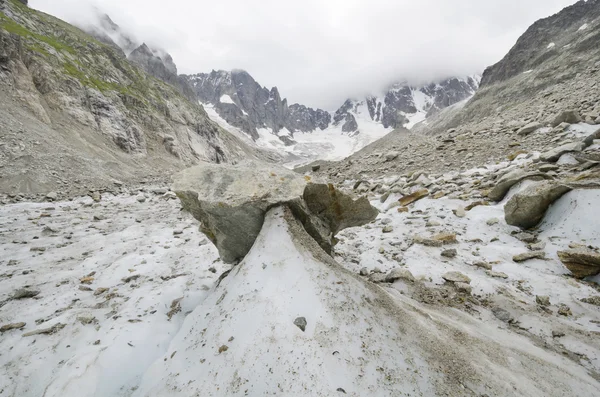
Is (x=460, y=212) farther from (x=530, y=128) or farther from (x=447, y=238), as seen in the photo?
(x=530, y=128)

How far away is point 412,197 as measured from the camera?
32.0 ft

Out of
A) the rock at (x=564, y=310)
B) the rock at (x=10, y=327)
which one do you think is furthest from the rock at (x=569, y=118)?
the rock at (x=10, y=327)

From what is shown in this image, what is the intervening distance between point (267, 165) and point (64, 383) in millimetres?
4288

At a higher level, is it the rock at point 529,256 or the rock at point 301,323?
the rock at point 301,323

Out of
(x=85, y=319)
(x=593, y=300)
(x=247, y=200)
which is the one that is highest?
(x=247, y=200)

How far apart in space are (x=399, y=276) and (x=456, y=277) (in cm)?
107

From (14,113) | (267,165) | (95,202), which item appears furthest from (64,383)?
(14,113)

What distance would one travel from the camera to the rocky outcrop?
472 cm

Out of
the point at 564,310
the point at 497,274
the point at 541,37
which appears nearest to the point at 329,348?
the point at 564,310

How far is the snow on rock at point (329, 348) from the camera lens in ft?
8.17

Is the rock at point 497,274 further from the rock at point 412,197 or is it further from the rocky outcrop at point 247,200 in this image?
the rock at point 412,197

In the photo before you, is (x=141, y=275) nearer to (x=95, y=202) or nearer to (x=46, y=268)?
(x=46, y=268)

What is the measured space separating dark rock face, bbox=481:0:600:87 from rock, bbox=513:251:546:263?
70.3 metres

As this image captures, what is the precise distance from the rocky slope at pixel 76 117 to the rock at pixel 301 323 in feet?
53.5
